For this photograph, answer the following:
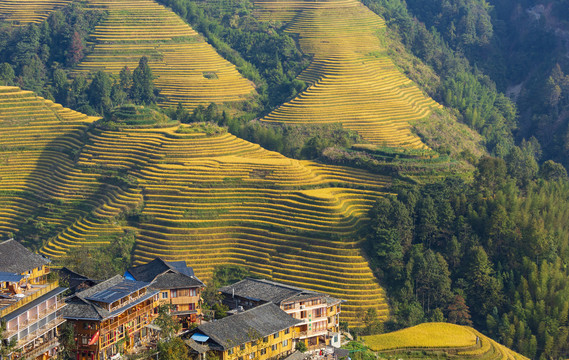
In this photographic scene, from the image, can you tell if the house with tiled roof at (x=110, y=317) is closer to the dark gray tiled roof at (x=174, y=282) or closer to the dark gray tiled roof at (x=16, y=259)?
the dark gray tiled roof at (x=174, y=282)

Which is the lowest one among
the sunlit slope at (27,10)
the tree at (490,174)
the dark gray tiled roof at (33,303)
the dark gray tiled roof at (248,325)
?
the sunlit slope at (27,10)

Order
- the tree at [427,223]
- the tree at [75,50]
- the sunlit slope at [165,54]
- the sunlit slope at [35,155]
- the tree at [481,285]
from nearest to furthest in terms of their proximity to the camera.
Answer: the tree at [481,285] < the tree at [427,223] < the sunlit slope at [35,155] < the sunlit slope at [165,54] < the tree at [75,50]

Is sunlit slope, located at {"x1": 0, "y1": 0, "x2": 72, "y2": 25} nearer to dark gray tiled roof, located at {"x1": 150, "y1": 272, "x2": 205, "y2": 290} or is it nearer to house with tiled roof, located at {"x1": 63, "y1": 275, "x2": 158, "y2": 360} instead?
dark gray tiled roof, located at {"x1": 150, "y1": 272, "x2": 205, "y2": 290}

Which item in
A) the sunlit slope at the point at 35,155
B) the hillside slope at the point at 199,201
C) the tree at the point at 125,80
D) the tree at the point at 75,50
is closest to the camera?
the hillside slope at the point at 199,201

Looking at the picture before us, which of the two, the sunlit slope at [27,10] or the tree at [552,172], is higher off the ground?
the tree at [552,172]

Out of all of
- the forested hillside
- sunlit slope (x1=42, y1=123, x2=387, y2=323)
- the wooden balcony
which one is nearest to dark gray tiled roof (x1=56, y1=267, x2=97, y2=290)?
the forested hillside

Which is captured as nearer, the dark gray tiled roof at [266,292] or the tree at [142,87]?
the dark gray tiled roof at [266,292]

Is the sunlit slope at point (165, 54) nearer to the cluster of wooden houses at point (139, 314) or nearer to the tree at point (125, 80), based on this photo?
the tree at point (125, 80)

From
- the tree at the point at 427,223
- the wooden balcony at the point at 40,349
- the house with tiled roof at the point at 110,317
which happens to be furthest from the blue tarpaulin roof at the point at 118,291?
the tree at the point at 427,223
